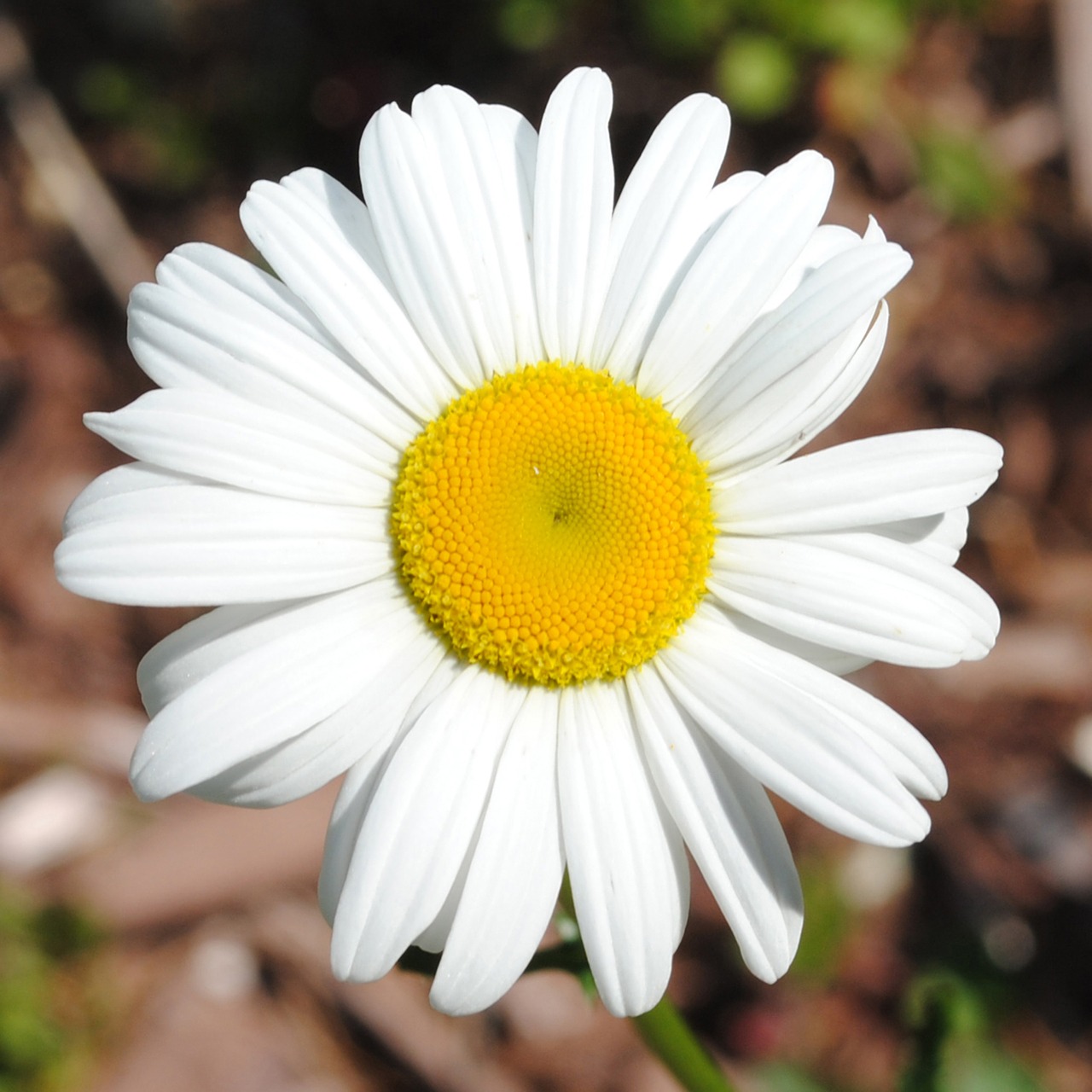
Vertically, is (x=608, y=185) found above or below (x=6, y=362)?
above

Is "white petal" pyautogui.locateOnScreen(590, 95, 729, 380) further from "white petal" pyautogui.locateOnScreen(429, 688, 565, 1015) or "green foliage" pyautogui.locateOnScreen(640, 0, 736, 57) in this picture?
"green foliage" pyautogui.locateOnScreen(640, 0, 736, 57)

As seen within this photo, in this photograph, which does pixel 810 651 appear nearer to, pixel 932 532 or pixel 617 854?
pixel 932 532

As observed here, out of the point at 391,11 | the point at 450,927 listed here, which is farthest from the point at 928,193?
the point at 450,927

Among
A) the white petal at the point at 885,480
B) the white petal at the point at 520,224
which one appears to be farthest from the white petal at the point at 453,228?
the white petal at the point at 885,480

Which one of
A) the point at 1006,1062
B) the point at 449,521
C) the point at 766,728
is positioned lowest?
the point at 1006,1062

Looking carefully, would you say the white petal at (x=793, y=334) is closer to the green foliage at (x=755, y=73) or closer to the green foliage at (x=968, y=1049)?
the green foliage at (x=968, y=1049)

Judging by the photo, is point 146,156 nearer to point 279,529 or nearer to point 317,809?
point 317,809
